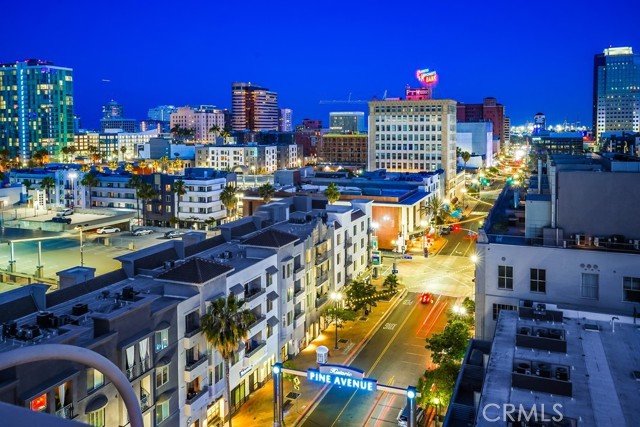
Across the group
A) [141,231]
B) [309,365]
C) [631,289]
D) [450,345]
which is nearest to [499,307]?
[450,345]

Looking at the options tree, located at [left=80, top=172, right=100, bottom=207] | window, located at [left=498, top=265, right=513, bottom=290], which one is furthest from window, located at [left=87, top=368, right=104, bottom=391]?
tree, located at [left=80, top=172, right=100, bottom=207]

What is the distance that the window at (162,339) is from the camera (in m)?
40.2

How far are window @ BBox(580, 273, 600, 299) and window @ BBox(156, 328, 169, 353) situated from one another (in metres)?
32.6

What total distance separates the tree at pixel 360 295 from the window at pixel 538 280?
25.0 m

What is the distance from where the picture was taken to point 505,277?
161ft

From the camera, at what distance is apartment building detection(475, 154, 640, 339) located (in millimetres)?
45594

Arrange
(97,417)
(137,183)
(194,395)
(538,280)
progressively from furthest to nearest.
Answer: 1. (137,183)
2. (538,280)
3. (194,395)
4. (97,417)

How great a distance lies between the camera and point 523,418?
26.4 meters

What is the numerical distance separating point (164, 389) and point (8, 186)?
113m

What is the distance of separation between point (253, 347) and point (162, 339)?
13.1 metres

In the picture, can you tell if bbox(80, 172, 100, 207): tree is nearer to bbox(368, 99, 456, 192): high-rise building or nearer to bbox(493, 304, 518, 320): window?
bbox(368, 99, 456, 192): high-rise building

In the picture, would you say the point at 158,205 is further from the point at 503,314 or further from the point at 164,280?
the point at 503,314

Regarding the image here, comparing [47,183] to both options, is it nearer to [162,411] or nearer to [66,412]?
[162,411]

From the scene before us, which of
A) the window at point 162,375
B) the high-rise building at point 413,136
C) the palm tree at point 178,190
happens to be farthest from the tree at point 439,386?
the high-rise building at point 413,136
